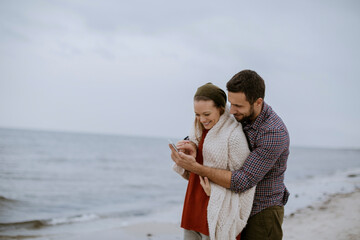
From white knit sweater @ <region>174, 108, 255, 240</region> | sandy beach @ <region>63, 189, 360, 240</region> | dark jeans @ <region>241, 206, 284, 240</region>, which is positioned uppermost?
white knit sweater @ <region>174, 108, 255, 240</region>

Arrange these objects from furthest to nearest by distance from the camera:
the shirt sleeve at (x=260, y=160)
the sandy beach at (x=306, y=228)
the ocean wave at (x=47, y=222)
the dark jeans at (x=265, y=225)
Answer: the ocean wave at (x=47, y=222) → the sandy beach at (x=306, y=228) → the dark jeans at (x=265, y=225) → the shirt sleeve at (x=260, y=160)

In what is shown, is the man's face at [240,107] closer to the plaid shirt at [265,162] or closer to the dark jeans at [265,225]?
the plaid shirt at [265,162]

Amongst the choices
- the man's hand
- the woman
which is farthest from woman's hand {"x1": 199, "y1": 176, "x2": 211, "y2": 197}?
the man's hand

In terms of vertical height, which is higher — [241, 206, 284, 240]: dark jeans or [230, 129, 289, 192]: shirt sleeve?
[230, 129, 289, 192]: shirt sleeve

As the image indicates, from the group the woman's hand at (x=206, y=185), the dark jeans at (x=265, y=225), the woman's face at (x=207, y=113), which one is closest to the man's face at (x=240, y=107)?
the woman's face at (x=207, y=113)

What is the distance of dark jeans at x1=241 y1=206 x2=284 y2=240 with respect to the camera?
7.63ft

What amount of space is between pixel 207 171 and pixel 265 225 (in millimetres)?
666

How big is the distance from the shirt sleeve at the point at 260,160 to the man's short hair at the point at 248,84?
27 cm

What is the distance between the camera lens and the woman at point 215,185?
214 cm

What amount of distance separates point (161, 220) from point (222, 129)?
19.8 ft

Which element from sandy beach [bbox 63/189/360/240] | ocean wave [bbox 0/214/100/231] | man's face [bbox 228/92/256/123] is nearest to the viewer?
man's face [bbox 228/92/256/123]

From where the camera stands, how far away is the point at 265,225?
7.64 feet

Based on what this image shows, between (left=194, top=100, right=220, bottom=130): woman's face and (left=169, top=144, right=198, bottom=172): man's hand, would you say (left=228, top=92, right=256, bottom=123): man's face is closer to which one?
(left=194, top=100, right=220, bottom=130): woman's face

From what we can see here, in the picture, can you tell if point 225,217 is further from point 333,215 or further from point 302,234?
point 333,215
